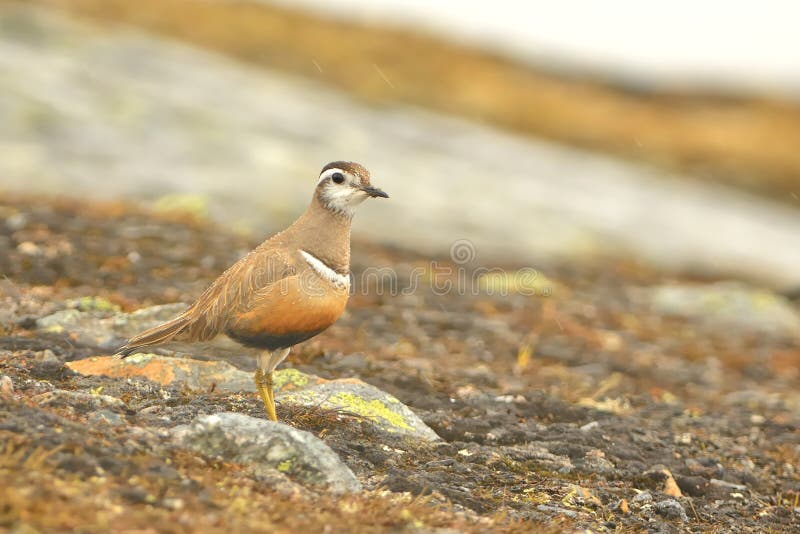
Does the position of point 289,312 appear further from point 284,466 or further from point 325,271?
point 284,466

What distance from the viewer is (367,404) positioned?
892cm

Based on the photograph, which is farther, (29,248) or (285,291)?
(29,248)

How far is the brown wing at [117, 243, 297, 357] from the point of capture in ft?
26.8

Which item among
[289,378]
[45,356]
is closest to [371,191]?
[289,378]

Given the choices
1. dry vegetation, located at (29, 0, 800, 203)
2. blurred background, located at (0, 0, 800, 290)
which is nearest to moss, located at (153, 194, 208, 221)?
blurred background, located at (0, 0, 800, 290)

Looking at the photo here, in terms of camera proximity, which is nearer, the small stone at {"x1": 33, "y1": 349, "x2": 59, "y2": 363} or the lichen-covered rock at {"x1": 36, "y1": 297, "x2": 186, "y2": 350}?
the small stone at {"x1": 33, "y1": 349, "x2": 59, "y2": 363}

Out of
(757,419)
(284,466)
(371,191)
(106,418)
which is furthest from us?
(757,419)

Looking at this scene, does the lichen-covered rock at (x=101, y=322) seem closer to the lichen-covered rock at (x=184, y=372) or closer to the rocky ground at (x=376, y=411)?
the rocky ground at (x=376, y=411)

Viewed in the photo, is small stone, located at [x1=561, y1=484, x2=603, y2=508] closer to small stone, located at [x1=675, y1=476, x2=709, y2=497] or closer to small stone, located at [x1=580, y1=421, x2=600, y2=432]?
small stone, located at [x1=675, y1=476, x2=709, y2=497]

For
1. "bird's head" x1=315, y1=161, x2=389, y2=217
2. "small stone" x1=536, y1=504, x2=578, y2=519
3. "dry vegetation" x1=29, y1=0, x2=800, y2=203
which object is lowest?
"small stone" x1=536, y1=504, x2=578, y2=519

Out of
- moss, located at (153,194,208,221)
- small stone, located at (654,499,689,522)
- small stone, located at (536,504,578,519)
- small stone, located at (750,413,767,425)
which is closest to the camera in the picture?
small stone, located at (536,504,578,519)

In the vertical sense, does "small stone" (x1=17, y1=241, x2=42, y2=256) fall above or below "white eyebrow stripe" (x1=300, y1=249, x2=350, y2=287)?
below

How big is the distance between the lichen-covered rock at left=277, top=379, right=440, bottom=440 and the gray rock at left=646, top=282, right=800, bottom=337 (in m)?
11.9

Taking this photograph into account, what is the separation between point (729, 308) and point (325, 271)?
13964mm
